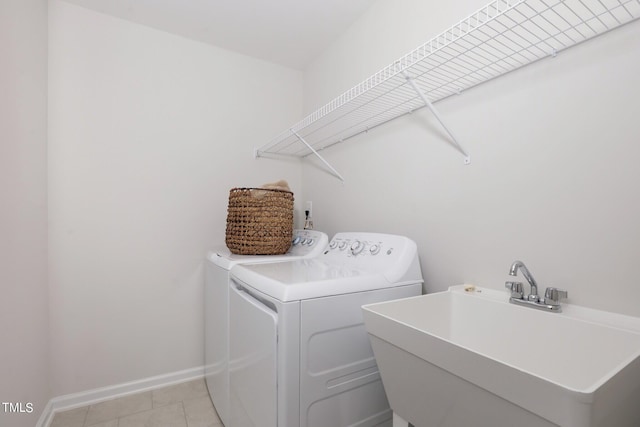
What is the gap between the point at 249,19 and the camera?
1939 mm

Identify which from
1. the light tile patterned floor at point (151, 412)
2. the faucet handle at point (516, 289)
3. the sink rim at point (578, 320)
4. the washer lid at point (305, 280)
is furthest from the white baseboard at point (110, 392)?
the faucet handle at point (516, 289)

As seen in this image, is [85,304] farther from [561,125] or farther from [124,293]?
[561,125]

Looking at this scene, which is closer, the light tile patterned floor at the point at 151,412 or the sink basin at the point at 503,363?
the sink basin at the point at 503,363

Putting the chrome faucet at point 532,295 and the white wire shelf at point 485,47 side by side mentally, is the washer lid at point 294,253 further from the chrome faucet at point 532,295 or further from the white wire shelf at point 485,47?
the chrome faucet at point 532,295

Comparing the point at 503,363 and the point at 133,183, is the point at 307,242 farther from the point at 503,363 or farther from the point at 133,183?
the point at 503,363

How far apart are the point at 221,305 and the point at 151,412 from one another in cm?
82

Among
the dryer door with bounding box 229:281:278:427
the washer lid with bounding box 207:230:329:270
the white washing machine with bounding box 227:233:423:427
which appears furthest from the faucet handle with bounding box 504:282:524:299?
the washer lid with bounding box 207:230:329:270

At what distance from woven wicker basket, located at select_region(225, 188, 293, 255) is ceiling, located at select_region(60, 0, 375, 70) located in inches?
43.9

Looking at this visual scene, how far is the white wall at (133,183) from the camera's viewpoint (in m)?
1.79

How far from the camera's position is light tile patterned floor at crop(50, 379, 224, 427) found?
165 cm

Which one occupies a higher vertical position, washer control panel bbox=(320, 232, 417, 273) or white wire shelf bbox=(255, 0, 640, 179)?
white wire shelf bbox=(255, 0, 640, 179)

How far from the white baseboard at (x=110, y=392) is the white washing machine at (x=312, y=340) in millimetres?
910

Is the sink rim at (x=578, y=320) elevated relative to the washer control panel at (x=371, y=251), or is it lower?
lower

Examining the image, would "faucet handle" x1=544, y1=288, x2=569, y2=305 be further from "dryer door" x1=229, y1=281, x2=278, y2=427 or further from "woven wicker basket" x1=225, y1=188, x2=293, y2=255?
"woven wicker basket" x1=225, y1=188, x2=293, y2=255
